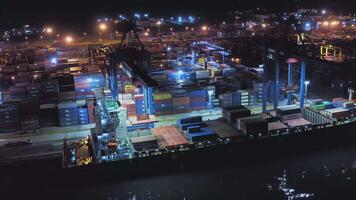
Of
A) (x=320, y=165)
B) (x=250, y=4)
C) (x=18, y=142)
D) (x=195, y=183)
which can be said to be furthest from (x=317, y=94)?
(x=250, y=4)

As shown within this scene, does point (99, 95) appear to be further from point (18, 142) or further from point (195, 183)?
point (195, 183)

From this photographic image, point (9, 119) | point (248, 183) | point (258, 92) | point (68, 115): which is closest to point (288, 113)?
point (258, 92)

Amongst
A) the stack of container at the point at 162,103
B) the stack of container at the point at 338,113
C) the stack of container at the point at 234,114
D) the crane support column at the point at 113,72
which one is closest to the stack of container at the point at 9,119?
the crane support column at the point at 113,72

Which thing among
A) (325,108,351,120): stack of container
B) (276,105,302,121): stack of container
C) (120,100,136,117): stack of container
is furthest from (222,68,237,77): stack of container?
(325,108,351,120): stack of container

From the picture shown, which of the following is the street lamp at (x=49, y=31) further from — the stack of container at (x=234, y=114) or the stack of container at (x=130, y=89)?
the stack of container at (x=234, y=114)

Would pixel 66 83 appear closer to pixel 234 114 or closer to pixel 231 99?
pixel 231 99
